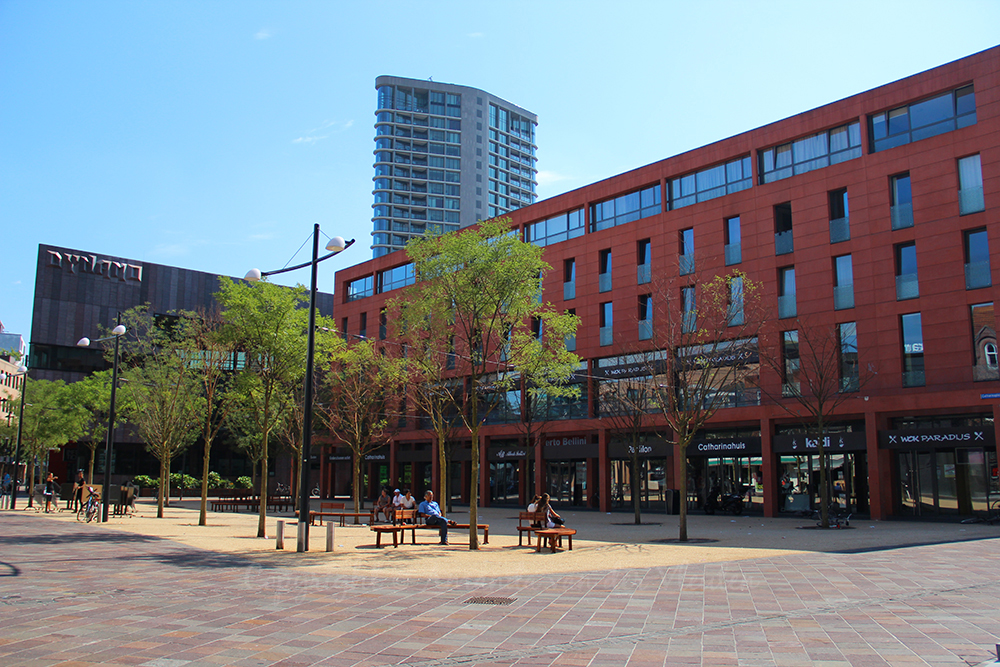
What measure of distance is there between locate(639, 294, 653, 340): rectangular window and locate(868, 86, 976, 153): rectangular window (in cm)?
1188

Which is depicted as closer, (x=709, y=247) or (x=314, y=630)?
(x=314, y=630)

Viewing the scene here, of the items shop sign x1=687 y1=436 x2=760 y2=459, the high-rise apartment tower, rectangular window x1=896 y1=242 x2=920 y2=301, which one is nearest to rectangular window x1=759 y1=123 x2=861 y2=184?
rectangular window x1=896 y1=242 x2=920 y2=301

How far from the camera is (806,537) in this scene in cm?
2195

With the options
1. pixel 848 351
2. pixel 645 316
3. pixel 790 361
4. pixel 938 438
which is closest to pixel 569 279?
pixel 645 316

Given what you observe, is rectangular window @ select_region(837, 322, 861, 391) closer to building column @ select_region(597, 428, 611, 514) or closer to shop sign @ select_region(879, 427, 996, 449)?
shop sign @ select_region(879, 427, 996, 449)

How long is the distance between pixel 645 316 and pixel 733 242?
5.52m

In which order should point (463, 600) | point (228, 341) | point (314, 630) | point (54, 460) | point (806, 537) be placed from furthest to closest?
point (54, 460)
point (228, 341)
point (806, 537)
point (463, 600)
point (314, 630)

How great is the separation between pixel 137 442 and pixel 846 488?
59.7 m

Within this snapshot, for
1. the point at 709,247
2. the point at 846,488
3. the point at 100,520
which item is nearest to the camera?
the point at 100,520

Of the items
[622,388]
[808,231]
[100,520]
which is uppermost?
[808,231]

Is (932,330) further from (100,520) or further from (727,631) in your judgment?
(100,520)

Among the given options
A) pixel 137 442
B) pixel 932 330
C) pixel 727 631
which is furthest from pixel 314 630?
pixel 137 442

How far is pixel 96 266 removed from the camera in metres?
66.8

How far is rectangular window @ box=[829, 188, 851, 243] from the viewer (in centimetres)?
3181
